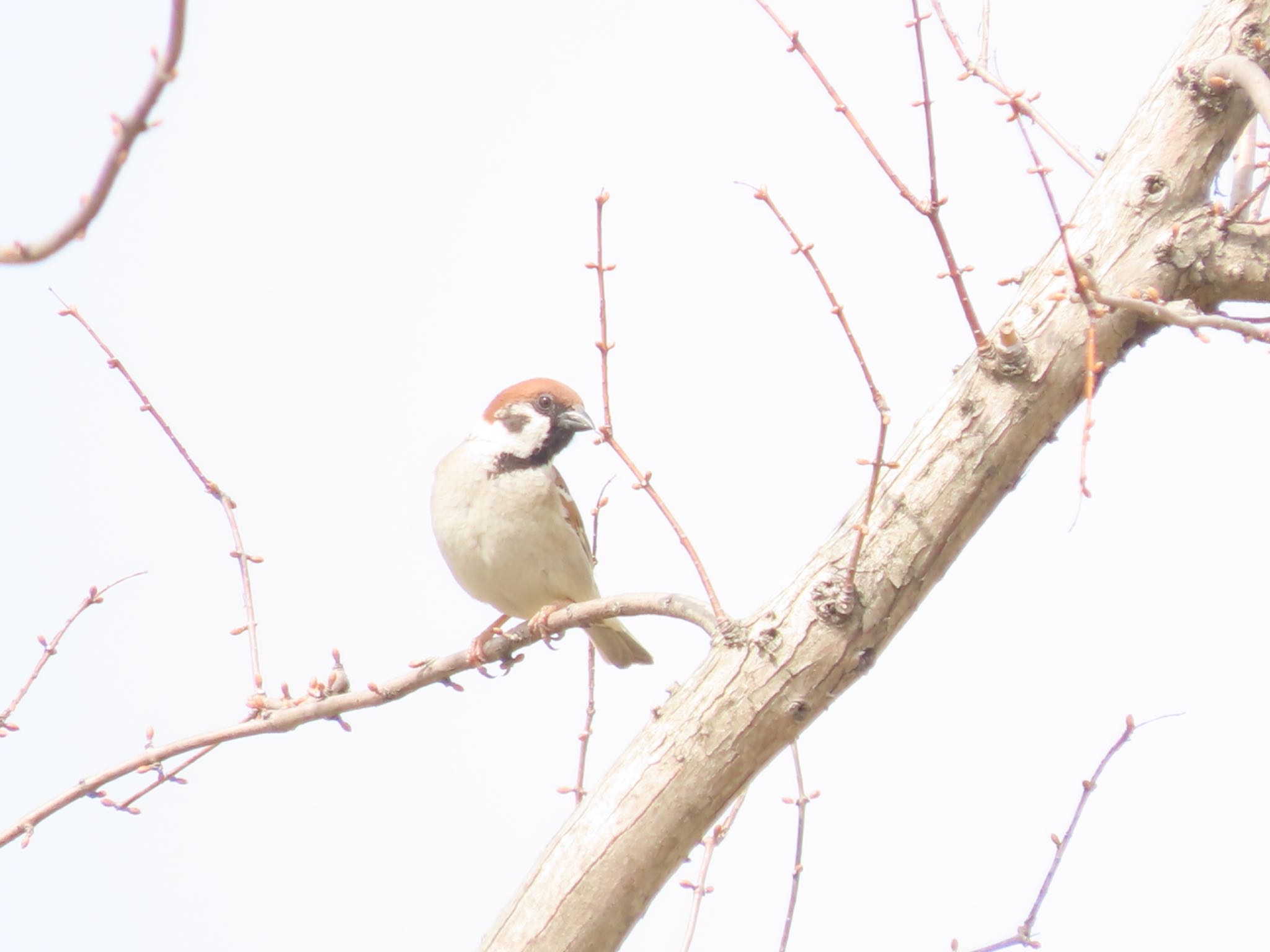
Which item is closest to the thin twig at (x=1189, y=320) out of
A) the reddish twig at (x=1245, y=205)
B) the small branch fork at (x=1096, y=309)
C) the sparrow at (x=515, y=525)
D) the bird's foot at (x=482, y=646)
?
the small branch fork at (x=1096, y=309)

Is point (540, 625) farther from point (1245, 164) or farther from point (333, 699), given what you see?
point (1245, 164)

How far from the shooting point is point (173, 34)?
3.69 feet

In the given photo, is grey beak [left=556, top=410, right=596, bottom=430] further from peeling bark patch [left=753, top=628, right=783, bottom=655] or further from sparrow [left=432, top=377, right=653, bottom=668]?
peeling bark patch [left=753, top=628, right=783, bottom=655]

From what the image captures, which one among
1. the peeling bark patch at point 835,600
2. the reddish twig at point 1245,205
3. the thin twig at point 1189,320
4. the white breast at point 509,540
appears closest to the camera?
the thin twig at point 1189,320

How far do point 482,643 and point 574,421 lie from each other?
101 centimetres

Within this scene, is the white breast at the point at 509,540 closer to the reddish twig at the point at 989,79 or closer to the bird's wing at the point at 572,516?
the bird's wing at the point at 572,516

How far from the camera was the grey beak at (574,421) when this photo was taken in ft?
15.4

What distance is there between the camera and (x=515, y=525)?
4.28 m

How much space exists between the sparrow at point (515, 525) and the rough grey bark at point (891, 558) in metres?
1.61

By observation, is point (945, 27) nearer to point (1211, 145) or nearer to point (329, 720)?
point (1211, 145)

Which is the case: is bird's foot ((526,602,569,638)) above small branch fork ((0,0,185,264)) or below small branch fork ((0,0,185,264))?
above

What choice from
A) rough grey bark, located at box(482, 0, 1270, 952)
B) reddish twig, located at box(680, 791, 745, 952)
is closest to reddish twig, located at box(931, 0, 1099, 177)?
rough grey bark, located at box(482, 0, 1270, 952)

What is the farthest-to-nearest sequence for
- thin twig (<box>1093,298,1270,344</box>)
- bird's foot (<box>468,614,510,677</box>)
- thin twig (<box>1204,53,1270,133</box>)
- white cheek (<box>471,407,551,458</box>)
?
white cheek (<box>471,407,551,458</box>) → bird's foot (<box>468,614,510,677</box>) → thin twig (<box>1204,53,1270,133</box>) → thin twig (<box>1093,298,1270,344</box>)

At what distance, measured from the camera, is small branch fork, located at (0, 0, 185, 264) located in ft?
3.68
